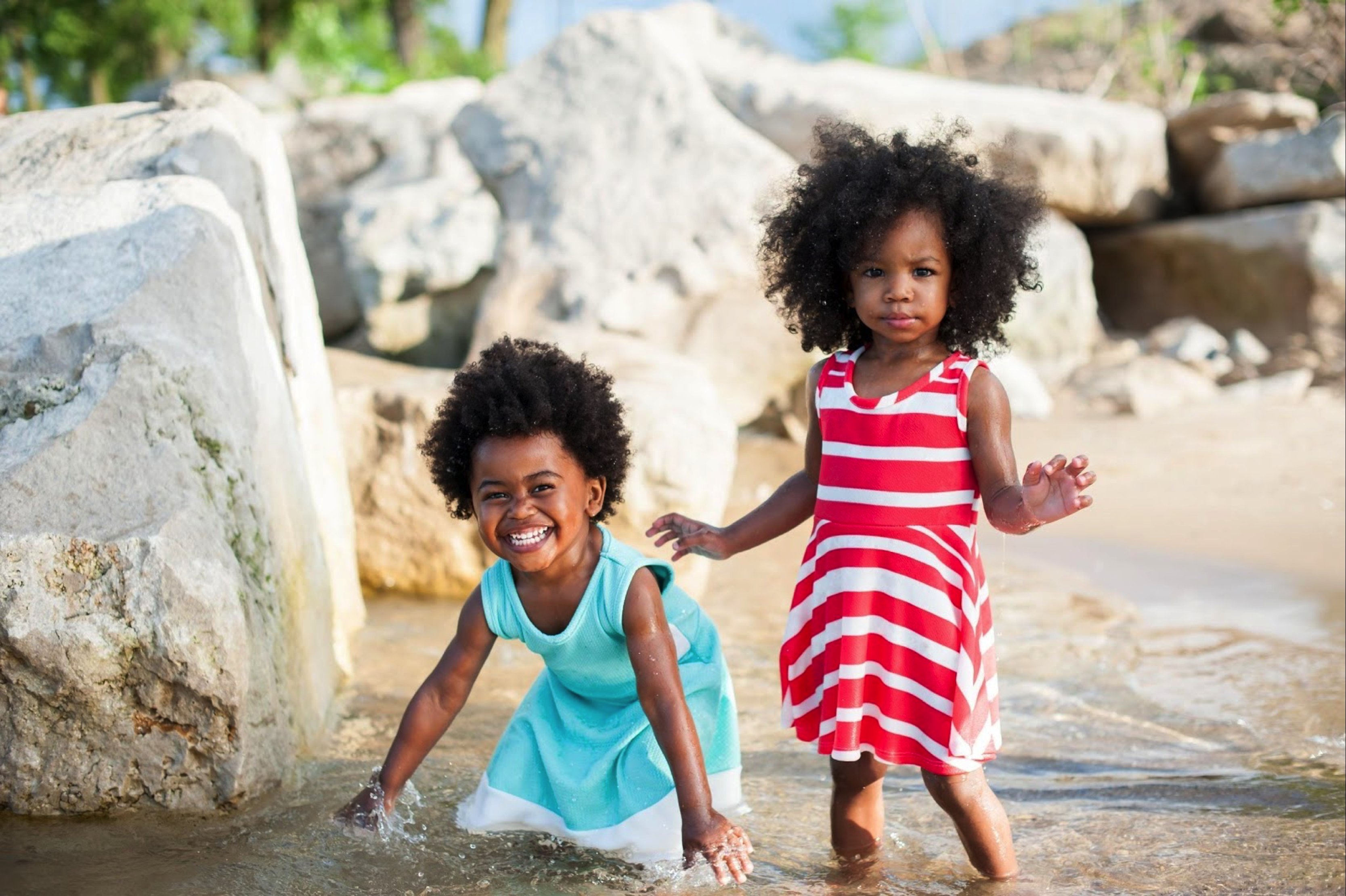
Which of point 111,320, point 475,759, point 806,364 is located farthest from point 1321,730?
point 806,364

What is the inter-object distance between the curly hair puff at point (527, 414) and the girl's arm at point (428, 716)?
0.93 feet

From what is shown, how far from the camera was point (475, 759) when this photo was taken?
348 cm

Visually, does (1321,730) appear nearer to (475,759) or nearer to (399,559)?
(475,759)

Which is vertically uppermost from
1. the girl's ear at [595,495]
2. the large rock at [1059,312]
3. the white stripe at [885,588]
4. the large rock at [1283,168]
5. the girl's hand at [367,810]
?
the large rock at [1283,168]

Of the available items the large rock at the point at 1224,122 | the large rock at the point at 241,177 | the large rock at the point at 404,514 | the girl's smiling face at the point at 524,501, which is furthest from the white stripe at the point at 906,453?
the large rock at the point at 1224,122

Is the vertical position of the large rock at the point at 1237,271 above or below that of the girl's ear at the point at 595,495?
above

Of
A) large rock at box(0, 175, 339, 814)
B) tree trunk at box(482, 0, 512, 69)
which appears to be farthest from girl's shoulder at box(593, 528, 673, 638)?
tree trunk at box(482, 0, 512, 69)

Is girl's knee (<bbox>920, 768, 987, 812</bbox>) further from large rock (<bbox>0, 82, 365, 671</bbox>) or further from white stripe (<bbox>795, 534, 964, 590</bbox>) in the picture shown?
large rock (<bbox>0, 82, 365, 671</bbox>)

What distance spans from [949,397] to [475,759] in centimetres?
162

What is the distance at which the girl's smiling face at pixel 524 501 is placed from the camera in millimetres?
2641

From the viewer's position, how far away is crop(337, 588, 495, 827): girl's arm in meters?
2.73

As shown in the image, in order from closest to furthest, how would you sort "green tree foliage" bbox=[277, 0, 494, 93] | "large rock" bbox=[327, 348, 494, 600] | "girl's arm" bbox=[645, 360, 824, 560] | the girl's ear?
1. the girl's ear
2. "girl's arm" bbox=[645, 360, 824, 560]
3. "large rock" bbox=[327, 348, 494, 600]
4. "green tree foliage" bbox=[277, 0, 494, 93]

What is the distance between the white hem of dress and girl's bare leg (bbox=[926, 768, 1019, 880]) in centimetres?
42

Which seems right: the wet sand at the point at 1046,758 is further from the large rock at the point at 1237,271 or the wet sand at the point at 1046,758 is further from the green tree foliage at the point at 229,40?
the green tree foliage at the point at 229,40
